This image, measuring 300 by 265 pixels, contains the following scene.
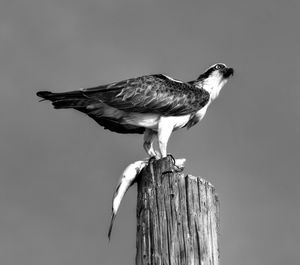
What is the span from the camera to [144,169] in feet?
24.6

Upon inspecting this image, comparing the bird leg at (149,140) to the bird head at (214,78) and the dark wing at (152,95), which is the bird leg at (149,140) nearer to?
the dark wing at (152,95)

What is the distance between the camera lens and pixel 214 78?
439 inches

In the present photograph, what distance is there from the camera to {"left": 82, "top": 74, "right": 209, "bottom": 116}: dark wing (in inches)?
380

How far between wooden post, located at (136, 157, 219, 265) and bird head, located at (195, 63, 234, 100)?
4360 mm

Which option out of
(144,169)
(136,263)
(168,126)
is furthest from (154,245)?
(168,126)

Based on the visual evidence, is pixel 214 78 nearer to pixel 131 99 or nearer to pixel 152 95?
pixel 152 95

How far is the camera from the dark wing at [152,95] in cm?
964

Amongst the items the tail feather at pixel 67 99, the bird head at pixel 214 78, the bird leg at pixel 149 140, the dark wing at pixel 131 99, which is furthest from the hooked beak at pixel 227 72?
the tail feather at pixel 67 99

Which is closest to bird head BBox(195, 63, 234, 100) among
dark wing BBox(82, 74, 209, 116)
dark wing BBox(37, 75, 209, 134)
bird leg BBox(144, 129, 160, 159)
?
dark wing BBox(82, 74, 209, 116)

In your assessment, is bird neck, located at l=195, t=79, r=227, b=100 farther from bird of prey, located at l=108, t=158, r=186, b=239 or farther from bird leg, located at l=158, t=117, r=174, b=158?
bird of prey, located at l=108, t=158, r=186, b=239

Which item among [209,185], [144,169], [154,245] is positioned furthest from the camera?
[144,169]

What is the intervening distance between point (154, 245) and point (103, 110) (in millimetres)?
3754

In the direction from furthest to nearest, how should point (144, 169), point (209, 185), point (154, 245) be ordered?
point (144, 169) < point (209, 185) < point (154, 245)

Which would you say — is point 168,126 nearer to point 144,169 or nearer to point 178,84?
point 178,84
